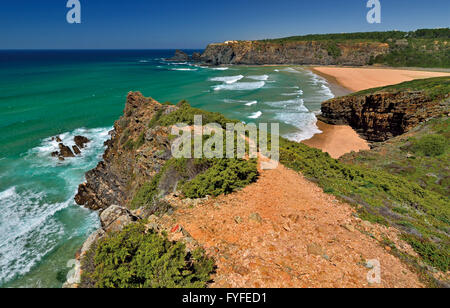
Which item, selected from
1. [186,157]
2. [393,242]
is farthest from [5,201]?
[393,242]

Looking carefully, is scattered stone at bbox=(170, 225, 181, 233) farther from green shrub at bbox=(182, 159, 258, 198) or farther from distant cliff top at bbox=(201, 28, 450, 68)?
distant cliff top at bbox=(201, 28, 450, 68)

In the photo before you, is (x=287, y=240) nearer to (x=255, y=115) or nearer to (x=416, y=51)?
(x=255, y=115)

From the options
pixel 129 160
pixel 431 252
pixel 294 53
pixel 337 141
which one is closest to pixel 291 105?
pixel 337 141

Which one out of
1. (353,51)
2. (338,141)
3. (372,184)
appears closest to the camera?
(372,184)

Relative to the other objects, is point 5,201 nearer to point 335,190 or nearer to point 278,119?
point 335,190

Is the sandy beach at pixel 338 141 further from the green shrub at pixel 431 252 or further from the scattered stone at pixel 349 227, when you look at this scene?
the scattered stone at pixel 349 227
